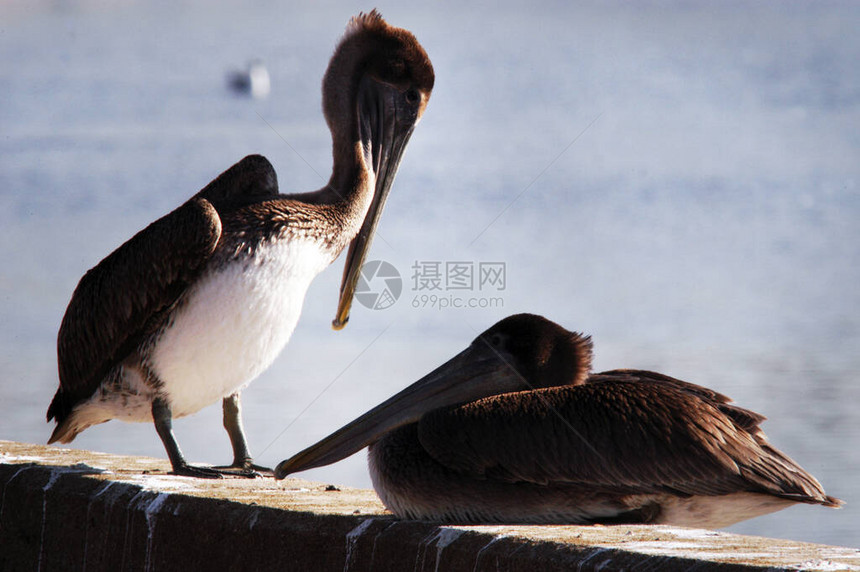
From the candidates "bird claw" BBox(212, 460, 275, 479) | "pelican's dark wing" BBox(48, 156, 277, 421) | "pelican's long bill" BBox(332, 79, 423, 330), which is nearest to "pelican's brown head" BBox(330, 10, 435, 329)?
"pelican's long bill" BBox(332, 79, 423, 330)

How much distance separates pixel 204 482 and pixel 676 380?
1.95 m

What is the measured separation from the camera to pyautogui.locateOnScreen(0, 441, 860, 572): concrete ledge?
239 cm

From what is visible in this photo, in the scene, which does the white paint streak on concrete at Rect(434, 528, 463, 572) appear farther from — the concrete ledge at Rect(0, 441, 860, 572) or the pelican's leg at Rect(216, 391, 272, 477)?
the pelican's leg at Rect(216, 391, 272, 477)

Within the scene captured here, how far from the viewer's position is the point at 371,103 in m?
5.17

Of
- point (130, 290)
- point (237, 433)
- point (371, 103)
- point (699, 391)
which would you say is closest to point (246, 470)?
point (237, 433)

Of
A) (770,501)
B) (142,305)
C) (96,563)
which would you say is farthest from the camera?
(142,305)

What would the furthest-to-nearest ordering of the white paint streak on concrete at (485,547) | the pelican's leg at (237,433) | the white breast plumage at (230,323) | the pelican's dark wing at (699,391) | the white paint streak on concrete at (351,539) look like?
the pelican's leg at (237,433) < the white breast plumage at (230,323) < the pelican's dark wing at (699,391) < the white paint streak on concrete at (351,539) < the white paint streak on concrete at (485,547)

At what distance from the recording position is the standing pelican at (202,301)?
4.20 metres

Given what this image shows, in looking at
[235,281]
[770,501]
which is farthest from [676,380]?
[235,281]

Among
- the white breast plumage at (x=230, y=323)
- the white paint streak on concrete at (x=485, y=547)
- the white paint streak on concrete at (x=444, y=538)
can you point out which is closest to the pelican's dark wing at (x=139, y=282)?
the white breast plumage at (x=230, y=323)

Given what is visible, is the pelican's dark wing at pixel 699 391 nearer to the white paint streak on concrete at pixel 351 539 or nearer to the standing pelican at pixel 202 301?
the white paint streak on concrete at pixel 351 539

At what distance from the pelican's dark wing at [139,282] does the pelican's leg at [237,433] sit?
653 mm

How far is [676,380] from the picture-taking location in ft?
11.0

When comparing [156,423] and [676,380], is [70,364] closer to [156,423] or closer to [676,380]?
[156,423]
